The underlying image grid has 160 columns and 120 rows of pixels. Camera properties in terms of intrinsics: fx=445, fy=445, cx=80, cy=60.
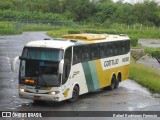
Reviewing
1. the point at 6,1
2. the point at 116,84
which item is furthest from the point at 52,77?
→ the point at 6,1

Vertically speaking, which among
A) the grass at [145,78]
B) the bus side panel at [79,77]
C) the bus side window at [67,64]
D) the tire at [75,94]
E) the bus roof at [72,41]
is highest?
the bus roof at [72,41]

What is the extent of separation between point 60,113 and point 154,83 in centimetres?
965

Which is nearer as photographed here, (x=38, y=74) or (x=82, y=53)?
(x=38, y=74)

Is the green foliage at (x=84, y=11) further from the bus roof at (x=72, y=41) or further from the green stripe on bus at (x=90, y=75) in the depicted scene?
the green stripe on bus at (x=90, y=75)

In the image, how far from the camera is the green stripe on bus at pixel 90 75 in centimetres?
2098

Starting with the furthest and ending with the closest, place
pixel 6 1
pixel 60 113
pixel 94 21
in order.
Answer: pixel 6 1
pixel 94 21
pixel 60 113

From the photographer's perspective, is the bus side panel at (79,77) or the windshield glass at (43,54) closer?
the windshield glass at (43,54)

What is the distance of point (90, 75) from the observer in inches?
842

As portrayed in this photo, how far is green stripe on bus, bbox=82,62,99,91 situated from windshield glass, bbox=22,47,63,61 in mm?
2421

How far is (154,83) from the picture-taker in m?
25.7

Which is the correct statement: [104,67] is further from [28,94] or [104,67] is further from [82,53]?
[28,94]

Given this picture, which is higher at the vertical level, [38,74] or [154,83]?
[38,74]

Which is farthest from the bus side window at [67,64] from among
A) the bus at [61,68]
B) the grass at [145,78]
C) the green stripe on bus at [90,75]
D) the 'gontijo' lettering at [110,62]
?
the grass at [145,78]

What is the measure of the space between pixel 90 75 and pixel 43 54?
3.50m
